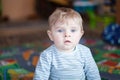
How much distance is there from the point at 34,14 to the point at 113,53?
77.7 inches

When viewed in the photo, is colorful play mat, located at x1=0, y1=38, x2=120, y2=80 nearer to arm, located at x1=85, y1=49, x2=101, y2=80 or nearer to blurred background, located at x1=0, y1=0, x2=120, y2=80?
blurred background, located at x1=0, y1=0, x2=120, y2=80

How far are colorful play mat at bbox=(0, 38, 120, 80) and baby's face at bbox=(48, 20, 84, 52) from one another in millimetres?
420

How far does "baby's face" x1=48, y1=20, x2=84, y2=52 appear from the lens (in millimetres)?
1007

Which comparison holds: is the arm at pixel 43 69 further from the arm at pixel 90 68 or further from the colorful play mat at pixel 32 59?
the colorful play mat at pixel 32 59

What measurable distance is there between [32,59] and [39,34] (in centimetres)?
100

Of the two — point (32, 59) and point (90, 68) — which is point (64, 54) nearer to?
point (90, 68)

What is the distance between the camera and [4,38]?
251 cm

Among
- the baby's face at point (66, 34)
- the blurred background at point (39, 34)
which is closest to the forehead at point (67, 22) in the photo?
the baby's face at point (66, 34)

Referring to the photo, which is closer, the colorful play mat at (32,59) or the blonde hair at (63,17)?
the blonde hair at (63,17)

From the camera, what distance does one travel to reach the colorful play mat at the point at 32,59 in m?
1.43

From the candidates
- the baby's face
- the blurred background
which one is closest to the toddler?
the baby's face

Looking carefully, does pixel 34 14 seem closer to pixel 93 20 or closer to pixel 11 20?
pixel 11 20

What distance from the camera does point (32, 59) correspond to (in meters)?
1.70

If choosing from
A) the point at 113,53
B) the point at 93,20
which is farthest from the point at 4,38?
the point at 113,53
